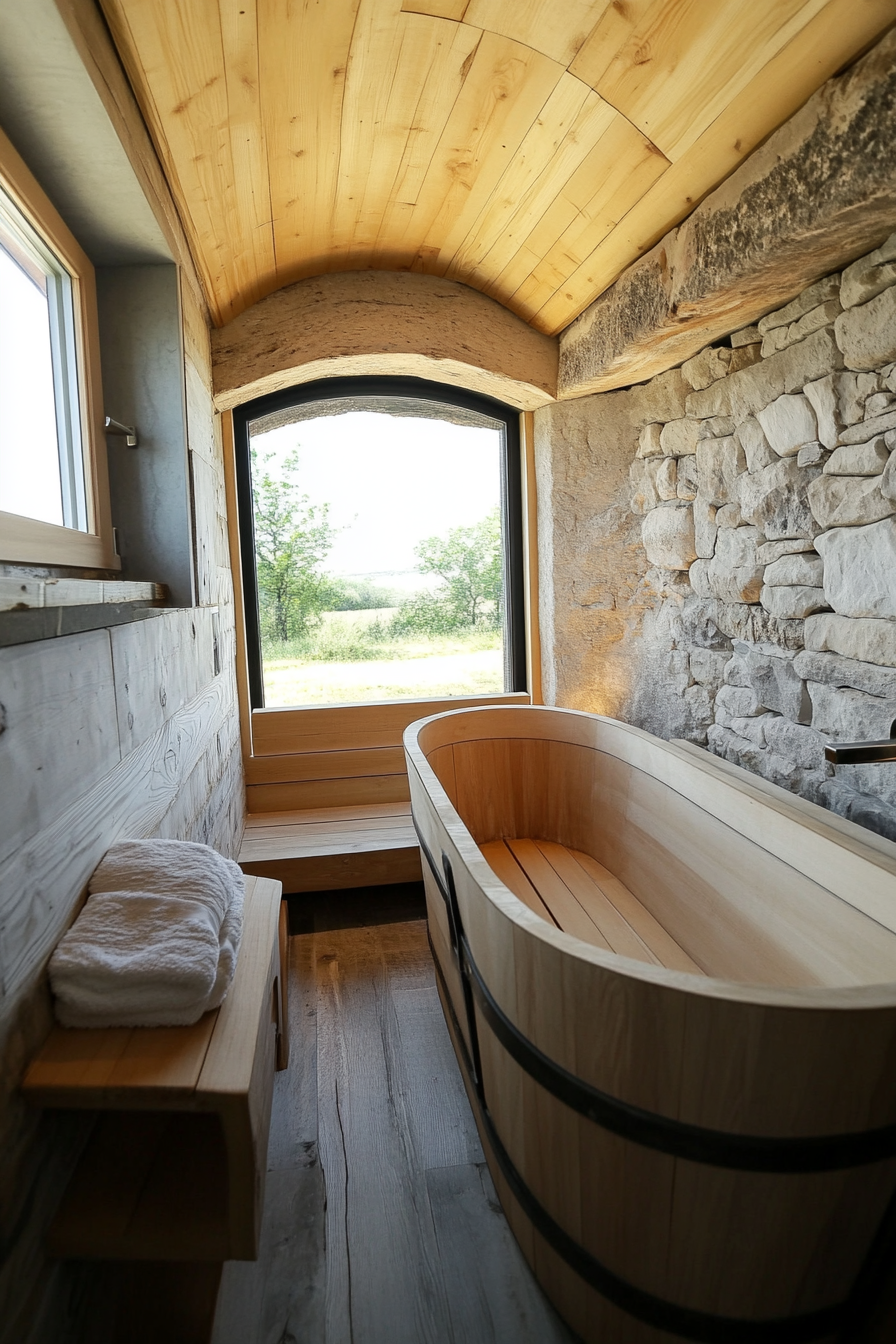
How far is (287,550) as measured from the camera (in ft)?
10.5

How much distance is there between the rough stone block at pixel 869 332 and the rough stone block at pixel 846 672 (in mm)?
669

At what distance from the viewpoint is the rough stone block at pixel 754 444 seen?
2.03 m

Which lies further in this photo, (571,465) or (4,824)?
(571,465)

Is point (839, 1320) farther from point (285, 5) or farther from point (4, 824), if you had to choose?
point (285, 5)

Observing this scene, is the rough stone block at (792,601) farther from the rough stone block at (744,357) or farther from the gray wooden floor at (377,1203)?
the gray wooden floor at (377,1203)

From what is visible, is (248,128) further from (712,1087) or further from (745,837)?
(712,1087)

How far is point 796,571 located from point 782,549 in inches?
3.6

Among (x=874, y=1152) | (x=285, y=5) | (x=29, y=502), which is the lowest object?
(x=874, y=1152)

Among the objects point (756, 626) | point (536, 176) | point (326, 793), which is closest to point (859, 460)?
point (756, 626)

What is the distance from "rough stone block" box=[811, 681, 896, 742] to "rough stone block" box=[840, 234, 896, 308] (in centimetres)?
89

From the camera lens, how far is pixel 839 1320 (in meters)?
0.97

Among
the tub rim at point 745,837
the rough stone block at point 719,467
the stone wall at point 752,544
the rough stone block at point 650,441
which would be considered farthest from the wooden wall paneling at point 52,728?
the rough stone block at point 650,441

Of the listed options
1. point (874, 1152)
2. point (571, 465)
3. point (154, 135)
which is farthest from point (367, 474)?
point (874, 1152)

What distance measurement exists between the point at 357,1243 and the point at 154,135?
2.28m
